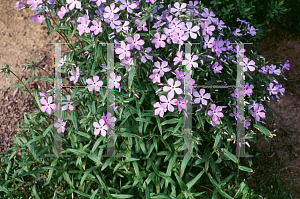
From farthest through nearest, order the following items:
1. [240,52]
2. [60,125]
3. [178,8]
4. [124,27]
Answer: [240,52]
[60,125]
[178,8]
[124,27]

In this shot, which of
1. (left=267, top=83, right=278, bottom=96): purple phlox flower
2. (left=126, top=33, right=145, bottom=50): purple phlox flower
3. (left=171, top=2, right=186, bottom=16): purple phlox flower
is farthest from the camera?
(left=267, top=83, right=278, bottom=96): purple phlox flower

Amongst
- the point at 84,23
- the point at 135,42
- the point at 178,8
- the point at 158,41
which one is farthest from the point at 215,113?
the point at 84,23

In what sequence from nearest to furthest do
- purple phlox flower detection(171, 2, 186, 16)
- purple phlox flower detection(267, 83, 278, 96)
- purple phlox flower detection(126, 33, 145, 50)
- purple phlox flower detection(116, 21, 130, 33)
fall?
purple phlox flower detection(126, 33, 145, 50)
purple phlox flower detection(116, 21, 130, 33)
purple phlox flower detection(171, 2, 186, 16)
purple phlox flower detection(267, 83, 278, 96)

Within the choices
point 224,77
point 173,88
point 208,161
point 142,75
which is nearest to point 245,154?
point 208,161

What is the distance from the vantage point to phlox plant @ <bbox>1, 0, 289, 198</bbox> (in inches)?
88.2

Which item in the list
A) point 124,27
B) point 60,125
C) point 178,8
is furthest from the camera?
point 60,125

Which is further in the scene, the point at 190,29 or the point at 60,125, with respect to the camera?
the point at 60,125

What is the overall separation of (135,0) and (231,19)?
6.62 ft

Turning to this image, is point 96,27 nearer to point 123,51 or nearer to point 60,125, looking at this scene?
point 123,51

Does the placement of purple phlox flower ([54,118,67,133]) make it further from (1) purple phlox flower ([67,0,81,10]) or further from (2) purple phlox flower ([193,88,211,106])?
(2) purple phlox flower ([193,88,211,106])

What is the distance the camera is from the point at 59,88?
8.65ft

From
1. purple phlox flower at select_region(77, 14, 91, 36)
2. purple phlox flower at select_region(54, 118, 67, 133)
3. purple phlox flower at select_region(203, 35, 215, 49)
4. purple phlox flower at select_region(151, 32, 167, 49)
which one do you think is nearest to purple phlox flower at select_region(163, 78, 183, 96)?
purple phlox flower at select_region(151, 32, 167, 49)

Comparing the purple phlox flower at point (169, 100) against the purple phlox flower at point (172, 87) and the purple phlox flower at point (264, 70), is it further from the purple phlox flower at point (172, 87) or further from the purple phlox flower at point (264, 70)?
the purple phlox flower at point (264, 70)

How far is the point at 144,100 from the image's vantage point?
2.61 metres
